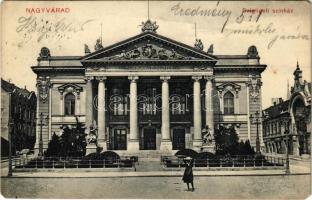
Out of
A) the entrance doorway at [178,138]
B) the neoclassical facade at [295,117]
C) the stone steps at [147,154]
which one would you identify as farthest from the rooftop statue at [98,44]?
the entrance doorway at [178,138]

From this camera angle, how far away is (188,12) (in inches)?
1140

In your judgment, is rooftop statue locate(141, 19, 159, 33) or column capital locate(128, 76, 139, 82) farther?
column capital locate(128, 76, 139, 82)

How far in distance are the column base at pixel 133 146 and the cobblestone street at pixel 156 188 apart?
46.9 feet

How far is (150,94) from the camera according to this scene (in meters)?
46.1

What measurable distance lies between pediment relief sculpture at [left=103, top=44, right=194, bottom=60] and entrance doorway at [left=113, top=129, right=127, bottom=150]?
702 cm

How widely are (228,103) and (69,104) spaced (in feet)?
48.2

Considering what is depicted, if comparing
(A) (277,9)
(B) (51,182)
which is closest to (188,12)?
(A) (277,9)

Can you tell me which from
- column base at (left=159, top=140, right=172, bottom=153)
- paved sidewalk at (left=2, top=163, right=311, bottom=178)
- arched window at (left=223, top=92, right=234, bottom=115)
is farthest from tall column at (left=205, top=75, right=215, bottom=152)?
paved sidewalk at (left=2, top=163, right=311, bottom=178)

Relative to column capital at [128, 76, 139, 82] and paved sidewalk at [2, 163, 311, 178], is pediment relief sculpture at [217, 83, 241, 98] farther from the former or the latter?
paved sidewalk at [2, 163, 311, 178]

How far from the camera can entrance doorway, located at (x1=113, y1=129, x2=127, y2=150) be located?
46125 millimetres

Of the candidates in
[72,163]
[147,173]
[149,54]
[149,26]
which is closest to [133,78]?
[149,54]

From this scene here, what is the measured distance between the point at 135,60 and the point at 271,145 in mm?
13560

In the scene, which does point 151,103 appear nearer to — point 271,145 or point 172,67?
point 172,67

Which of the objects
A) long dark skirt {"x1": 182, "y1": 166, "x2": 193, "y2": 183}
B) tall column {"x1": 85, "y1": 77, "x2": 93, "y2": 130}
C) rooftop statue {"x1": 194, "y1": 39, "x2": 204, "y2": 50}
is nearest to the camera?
long dark skirt {"x1": 182, "y1": 166, "x2": 193, "y2": 183}
